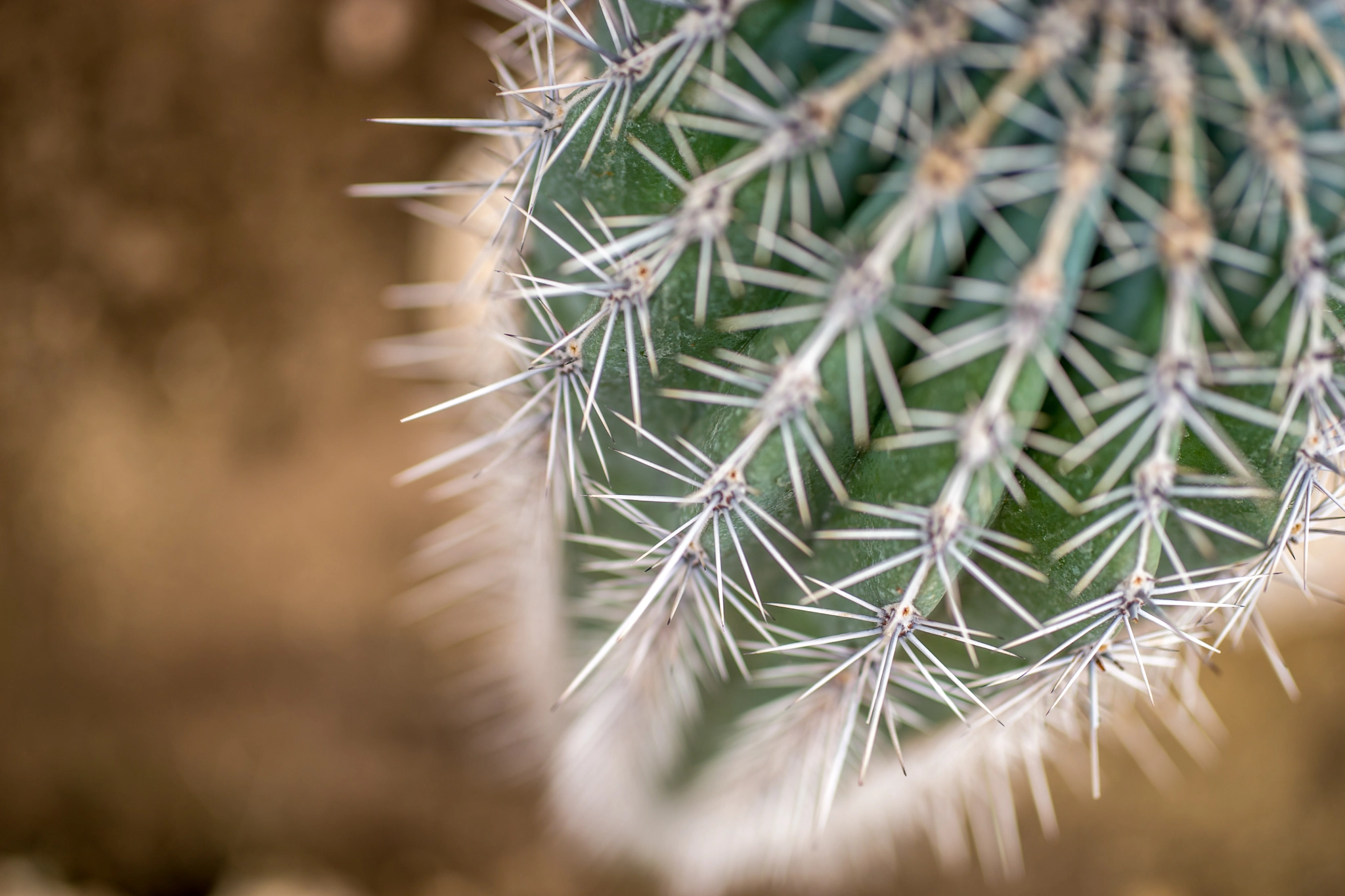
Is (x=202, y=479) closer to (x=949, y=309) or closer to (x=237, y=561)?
(x=237, y=561)

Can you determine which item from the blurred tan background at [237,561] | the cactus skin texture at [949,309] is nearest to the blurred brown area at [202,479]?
the blurred tan background at [237,561]

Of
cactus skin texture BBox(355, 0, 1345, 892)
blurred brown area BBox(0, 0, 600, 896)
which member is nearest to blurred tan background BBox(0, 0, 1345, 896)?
blurred brown area BBox(0, 0, 600, 896)

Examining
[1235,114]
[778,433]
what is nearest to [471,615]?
[778,433]

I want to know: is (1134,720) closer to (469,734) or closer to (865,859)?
(865,859)

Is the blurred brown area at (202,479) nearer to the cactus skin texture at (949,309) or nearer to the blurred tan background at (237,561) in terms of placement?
the blurred tan background at (237,561)

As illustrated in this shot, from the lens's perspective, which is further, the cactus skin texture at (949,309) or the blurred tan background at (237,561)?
the blurred tan background at (237,561)
